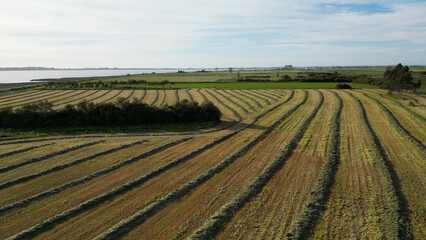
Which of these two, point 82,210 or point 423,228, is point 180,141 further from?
point 423,228

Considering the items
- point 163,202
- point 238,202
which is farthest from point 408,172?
point 163,202

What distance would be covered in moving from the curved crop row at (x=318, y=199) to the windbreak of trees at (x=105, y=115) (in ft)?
60.8

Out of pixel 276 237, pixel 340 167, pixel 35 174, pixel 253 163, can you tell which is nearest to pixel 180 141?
pixel 253 163

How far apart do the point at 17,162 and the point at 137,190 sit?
478 inches

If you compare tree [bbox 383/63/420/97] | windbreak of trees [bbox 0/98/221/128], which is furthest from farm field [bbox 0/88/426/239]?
tree [bbox 383/63/420/97]

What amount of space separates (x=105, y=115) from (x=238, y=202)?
85.1ft

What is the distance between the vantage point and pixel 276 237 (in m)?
11.0

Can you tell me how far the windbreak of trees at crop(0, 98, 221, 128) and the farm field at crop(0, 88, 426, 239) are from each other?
5.91 metres

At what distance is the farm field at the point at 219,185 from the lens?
11.8 metres

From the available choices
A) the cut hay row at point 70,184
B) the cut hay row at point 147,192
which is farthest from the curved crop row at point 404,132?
the cut hay row at point 70,184

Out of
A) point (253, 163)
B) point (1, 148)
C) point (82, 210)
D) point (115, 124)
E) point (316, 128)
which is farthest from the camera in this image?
point (115, 124)

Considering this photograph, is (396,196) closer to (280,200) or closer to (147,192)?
(280,200)

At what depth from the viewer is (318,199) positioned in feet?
45.8

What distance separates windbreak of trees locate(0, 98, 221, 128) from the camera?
33.8 metres
